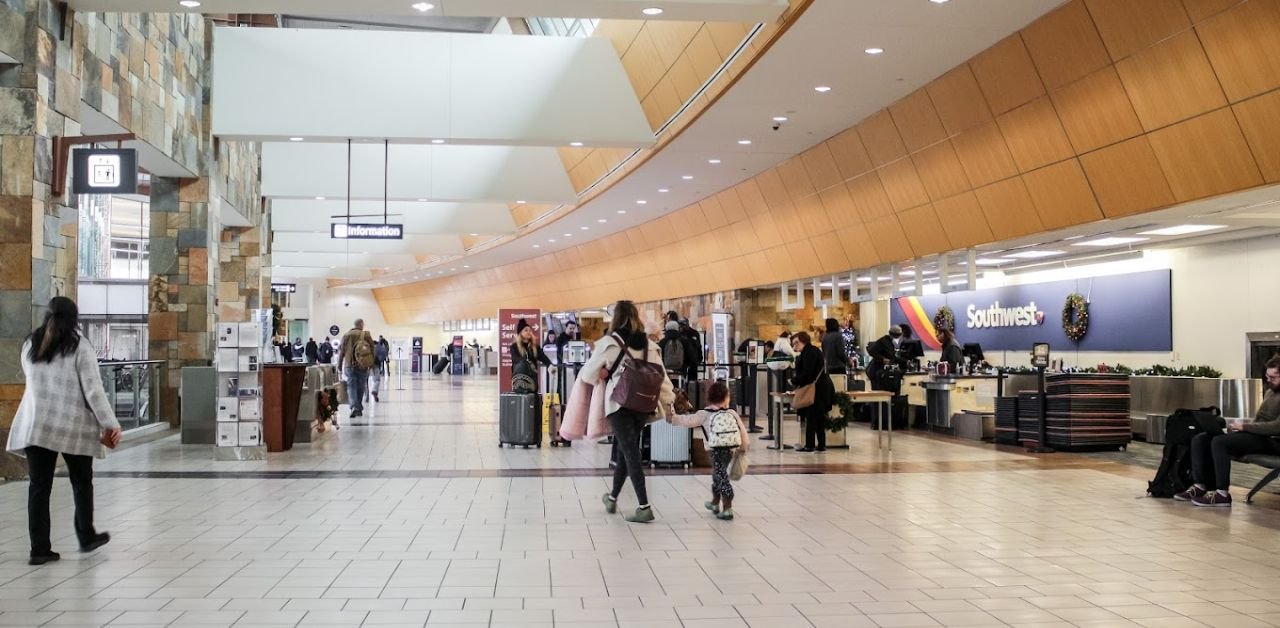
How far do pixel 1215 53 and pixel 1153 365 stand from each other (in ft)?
26.2

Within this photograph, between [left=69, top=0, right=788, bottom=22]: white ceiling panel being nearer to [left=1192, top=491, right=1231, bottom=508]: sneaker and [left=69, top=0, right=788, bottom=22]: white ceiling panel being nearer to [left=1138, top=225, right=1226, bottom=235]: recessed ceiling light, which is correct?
[left=1192, top=491, right=1231, bottom=508]: sneaker

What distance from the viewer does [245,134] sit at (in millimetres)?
15594

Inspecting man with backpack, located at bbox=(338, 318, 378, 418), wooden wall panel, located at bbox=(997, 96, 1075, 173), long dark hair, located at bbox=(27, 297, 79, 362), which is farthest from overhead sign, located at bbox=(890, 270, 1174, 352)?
long dark hair, located at bbox=(27, 297, 79, 362)

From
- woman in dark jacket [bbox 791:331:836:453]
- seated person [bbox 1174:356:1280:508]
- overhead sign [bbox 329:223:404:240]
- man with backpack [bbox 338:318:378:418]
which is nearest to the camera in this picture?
seated person [bbox 1174:356:1280:508]

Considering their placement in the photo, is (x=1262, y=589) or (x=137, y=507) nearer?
(x=1262, y=589)

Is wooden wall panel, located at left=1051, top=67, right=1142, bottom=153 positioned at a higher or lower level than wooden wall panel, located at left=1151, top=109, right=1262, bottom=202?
higher

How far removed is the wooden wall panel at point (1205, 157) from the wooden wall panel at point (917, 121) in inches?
136

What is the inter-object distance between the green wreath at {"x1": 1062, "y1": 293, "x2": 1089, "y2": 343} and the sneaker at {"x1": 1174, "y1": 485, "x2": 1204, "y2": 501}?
870cm

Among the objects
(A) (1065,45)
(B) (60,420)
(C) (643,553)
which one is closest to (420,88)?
(A) (1065,45)

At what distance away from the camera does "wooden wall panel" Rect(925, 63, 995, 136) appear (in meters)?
11.7

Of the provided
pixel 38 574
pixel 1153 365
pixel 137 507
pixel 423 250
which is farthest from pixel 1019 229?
pixel 423 250

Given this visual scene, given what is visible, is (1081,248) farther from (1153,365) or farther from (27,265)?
(27,265)

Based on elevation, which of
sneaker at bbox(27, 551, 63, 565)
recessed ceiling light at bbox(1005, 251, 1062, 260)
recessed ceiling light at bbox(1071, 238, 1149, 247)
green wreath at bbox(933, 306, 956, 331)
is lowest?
sneaker at bbox(27, 551, 63, 565)

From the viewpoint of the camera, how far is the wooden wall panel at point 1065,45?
9.46 m
